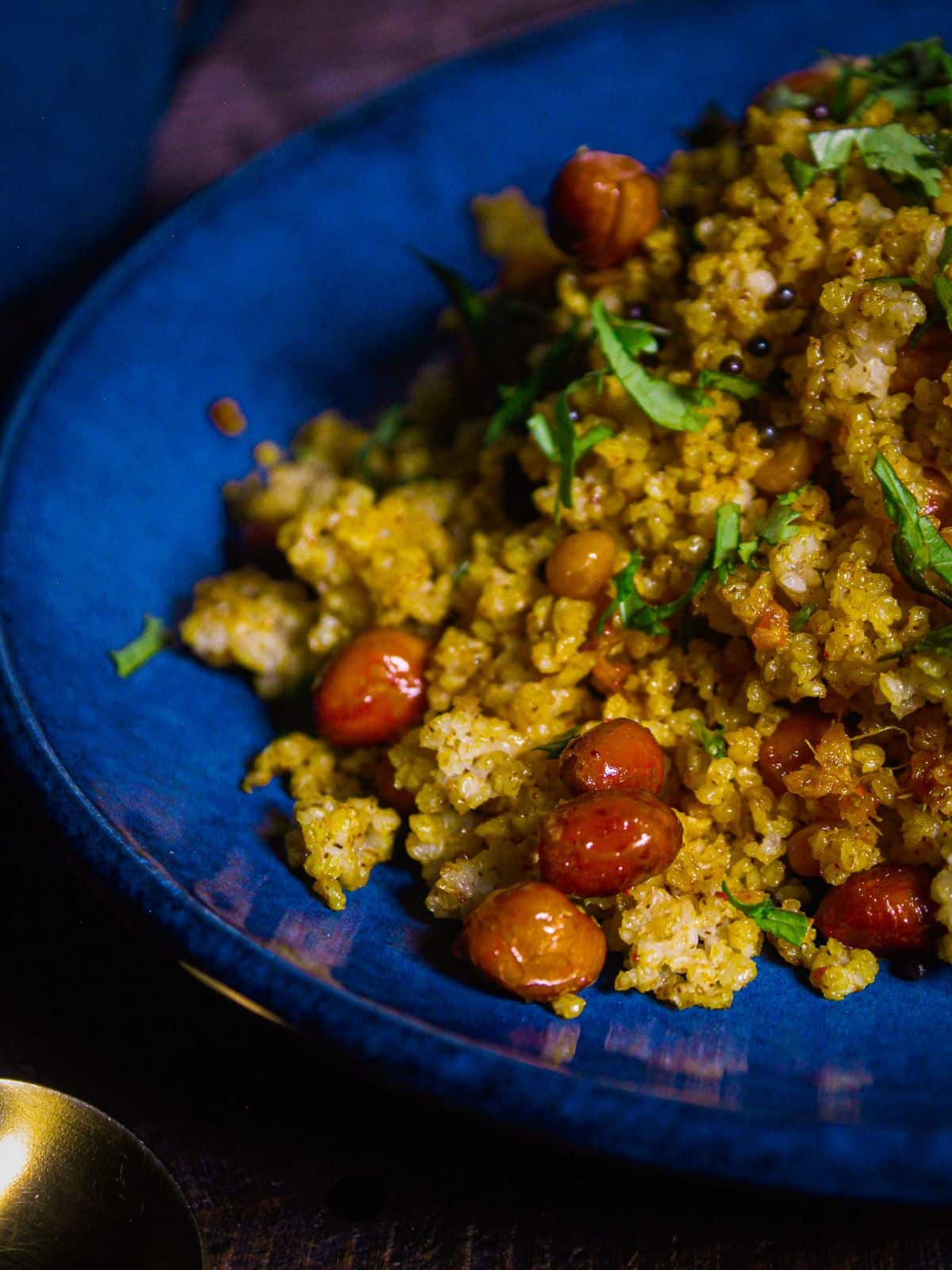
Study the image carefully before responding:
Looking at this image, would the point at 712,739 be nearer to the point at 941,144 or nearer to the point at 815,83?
the point at 941,144

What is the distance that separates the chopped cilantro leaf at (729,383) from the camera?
5.99 ft

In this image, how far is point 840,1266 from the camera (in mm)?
1463

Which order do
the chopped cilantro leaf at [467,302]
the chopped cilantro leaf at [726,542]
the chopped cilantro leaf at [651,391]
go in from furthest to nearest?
1. the chopped cilantro leaf at [467,302]
2. the chopped cilantro leaf at [651,391]
3. the chopped cilantro leaf at [726,542]

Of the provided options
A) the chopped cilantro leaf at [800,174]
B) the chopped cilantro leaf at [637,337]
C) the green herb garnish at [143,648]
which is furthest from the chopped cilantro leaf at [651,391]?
the green herb garnish at [143,648]

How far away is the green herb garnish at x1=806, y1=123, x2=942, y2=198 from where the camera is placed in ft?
5.79

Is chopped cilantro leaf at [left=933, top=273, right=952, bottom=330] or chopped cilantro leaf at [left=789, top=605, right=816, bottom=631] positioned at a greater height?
chopped cilantro leaf at [left=933, top=273, right=952, bottom=330]

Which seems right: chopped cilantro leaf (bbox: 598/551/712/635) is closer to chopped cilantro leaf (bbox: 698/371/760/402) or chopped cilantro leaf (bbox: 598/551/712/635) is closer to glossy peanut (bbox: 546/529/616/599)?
glossy peanut (bbox: 546/529/616/599)

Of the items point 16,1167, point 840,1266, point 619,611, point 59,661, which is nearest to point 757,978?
point 840,1266

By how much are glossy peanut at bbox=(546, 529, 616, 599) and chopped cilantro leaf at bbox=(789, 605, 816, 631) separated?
0.91 feet

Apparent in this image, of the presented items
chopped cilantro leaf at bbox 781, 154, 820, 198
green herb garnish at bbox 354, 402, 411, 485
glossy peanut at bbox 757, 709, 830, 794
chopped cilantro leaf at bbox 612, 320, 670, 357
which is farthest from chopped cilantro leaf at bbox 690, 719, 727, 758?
green herb garnish at bbox 354, 402, 411, 485

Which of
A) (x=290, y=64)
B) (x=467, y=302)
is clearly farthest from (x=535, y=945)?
(x=290, y=64)

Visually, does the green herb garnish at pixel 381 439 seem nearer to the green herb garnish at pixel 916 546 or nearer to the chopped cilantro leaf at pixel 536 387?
the chopped cilantro leaf at pixel 536 387

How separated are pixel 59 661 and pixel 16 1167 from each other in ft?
2.31

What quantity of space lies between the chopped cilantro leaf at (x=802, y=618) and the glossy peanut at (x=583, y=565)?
0.28 metres
